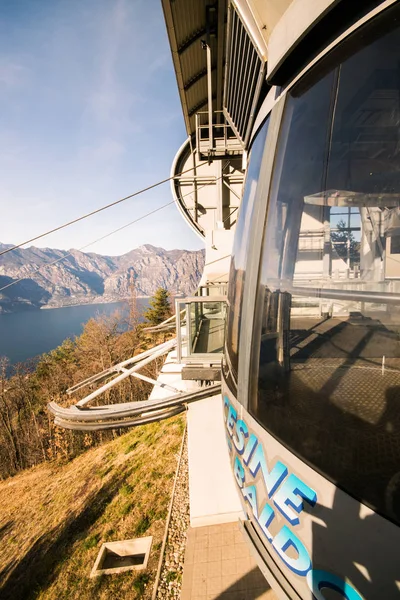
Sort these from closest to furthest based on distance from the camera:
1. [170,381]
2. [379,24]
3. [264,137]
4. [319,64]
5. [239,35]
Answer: [379,24], [319,64], [264,137], [239,35], [170,381]

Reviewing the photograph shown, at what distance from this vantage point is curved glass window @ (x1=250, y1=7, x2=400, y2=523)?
3.13 feet

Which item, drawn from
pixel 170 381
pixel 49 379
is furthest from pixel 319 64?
pixel 49 379

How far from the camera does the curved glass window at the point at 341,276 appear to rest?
953 mm

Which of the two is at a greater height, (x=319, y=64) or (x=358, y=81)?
(x=319, y=64)

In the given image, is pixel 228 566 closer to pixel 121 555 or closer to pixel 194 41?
pixel 121 555

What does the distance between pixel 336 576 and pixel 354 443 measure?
423 mm

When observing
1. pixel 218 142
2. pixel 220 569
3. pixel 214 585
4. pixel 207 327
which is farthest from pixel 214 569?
pixel 218 142

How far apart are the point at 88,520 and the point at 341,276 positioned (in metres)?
16.7

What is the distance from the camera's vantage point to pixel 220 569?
18.9ft

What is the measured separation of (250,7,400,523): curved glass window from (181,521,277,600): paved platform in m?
6.38

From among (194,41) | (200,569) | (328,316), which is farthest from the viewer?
(194,41)

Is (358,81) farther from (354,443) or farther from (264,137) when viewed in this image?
(354,443)

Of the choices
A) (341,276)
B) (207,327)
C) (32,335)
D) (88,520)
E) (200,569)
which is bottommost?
(32,335)

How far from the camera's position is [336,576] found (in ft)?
3.01
